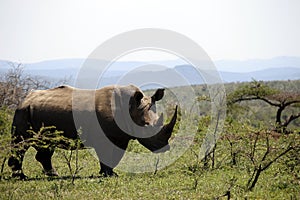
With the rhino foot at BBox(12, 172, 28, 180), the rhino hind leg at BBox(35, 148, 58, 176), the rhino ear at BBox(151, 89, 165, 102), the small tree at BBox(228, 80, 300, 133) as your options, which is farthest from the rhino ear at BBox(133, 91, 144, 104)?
the small tree at BBox(228, 80, 300, 133)

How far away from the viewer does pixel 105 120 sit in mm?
13047

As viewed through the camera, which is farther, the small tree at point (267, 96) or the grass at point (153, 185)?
the small tree at point (267, 96)

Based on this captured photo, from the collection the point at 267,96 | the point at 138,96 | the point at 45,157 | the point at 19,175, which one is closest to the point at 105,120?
the point at 138,96

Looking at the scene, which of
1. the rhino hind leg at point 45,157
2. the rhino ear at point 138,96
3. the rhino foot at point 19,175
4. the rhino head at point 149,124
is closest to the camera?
the rhino foot at point 19,175

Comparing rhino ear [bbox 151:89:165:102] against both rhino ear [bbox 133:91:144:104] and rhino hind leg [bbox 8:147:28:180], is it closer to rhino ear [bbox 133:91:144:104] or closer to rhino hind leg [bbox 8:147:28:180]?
rhino ear [bbox 133:91:144:104]

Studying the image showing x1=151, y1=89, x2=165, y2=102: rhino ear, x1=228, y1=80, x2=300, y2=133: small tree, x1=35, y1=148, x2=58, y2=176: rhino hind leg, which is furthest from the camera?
x1=228, y1=80, x2=300, y2=133: small tree

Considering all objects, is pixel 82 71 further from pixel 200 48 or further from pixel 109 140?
pixel 200 48

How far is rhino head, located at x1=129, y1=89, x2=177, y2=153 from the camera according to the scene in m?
12.9

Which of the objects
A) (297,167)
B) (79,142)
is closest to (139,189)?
(79,142)

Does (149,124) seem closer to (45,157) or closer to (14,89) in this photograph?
(45,157)

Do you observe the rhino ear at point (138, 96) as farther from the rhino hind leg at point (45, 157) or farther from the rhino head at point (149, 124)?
the rhino hind leg at point (45, 157)

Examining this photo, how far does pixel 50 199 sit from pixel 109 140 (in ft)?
13.2

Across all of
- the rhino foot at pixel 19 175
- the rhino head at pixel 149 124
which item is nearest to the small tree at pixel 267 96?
the rhino head at pixel 149 124

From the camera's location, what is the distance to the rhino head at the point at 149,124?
12922mm
